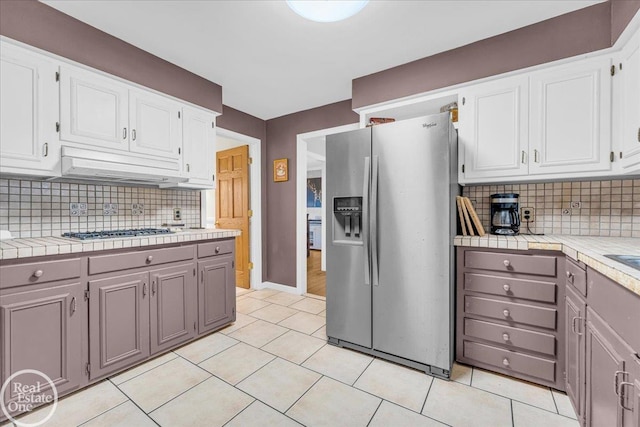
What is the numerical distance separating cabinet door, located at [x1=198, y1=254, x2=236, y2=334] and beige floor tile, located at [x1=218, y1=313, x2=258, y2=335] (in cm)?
7

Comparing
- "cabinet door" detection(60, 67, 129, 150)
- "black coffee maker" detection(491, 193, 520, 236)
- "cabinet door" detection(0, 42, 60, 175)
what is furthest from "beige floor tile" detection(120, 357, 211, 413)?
"black coffee maker" detection(491, 193, 520, 236)

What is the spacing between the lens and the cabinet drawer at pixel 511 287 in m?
1.70

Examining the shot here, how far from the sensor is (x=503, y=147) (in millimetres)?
2047

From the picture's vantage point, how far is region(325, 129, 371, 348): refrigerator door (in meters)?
2.11

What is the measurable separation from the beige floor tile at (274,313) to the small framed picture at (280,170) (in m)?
1.67

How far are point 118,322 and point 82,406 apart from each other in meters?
0.46

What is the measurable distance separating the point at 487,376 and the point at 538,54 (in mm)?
2233

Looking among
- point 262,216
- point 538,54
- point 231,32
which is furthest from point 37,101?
point 538,54

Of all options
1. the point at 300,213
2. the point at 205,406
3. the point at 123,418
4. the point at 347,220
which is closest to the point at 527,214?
the point at 347,220

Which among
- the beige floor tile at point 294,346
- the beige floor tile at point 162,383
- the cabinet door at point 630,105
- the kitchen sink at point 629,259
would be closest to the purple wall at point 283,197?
the beige floor tile at point 294,346

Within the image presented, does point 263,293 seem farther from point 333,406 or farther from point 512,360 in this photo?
point 512,360

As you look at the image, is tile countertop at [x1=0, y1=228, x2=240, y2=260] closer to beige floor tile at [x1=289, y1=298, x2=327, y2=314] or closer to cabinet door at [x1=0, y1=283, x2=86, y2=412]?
cabinet door at [x1=0, y1=283, x2=86, y2=412]

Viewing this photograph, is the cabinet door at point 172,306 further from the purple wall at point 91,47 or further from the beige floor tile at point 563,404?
the beige floor tile at point 563,404

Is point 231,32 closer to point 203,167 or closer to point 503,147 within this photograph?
point 203,167
